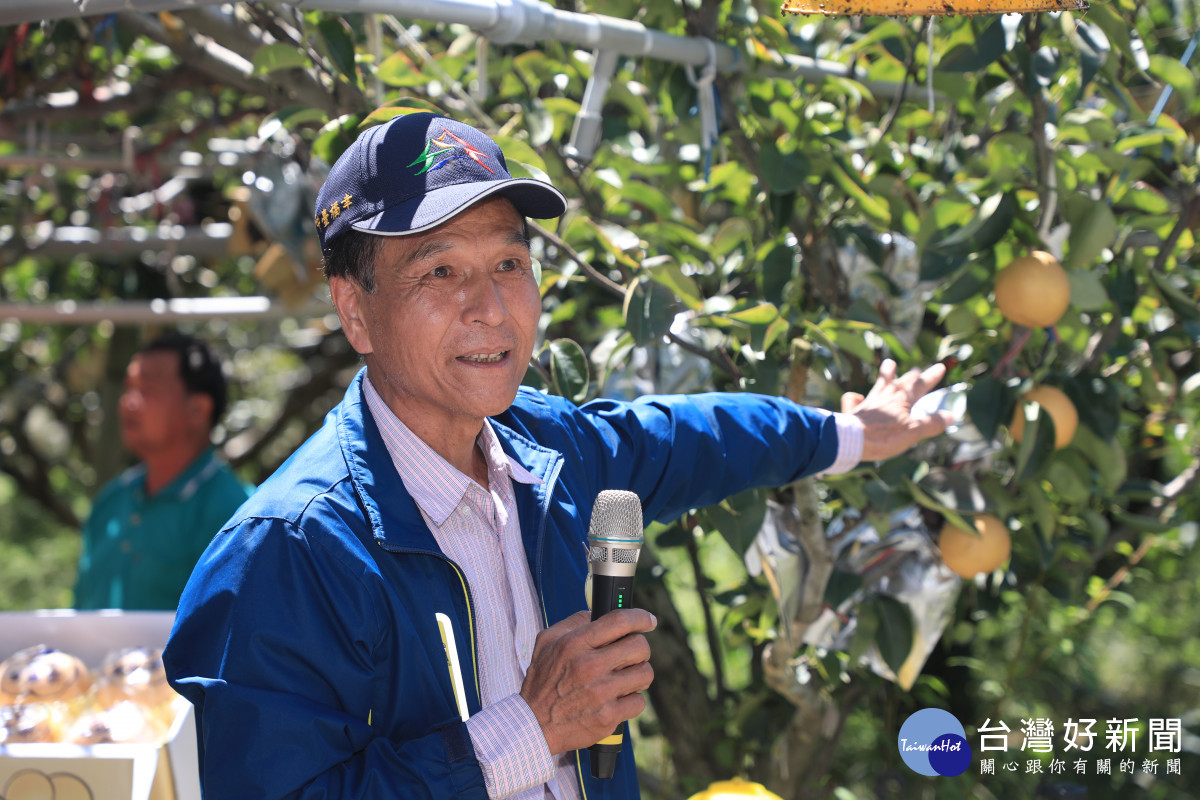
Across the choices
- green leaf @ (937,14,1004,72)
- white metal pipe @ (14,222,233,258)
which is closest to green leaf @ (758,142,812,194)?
green leaf @ (937,14,1004,72)

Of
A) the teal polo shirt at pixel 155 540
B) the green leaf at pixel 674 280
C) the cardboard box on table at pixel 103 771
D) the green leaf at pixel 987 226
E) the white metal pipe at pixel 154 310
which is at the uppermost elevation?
the green leaf at pixel 987 226

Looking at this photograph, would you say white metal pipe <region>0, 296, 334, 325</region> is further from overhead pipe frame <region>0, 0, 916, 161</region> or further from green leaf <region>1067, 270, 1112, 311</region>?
green leaf <region>1067, 270, 1112, 311</region>

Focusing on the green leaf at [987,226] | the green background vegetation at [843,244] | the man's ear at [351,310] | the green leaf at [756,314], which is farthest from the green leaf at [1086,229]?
the man's ear at [351,310]

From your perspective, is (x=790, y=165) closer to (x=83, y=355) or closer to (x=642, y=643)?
(x=642, y=643)

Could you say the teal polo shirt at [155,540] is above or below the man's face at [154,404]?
below

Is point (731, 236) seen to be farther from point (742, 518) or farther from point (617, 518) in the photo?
point (617, 518)

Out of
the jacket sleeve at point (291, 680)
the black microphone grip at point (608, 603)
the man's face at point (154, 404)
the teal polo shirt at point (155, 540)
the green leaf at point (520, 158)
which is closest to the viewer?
the jacket sleeve at point (291, 680)

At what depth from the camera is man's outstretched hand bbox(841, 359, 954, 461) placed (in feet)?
6.03

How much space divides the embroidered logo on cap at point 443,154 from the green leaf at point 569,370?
55 cm

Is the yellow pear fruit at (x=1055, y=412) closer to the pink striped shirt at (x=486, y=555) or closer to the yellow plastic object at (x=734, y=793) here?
the yellow plastic object at (x=734, y=793)

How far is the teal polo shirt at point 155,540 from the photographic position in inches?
123

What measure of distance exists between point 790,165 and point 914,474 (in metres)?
0.62

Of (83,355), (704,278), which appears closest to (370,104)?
(704,278)

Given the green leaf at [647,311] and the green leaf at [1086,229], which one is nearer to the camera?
the green leaf at [647,311]
